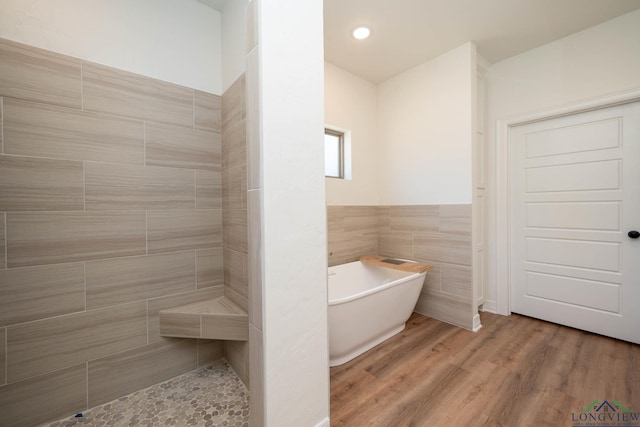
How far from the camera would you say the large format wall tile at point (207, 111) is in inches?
71.6

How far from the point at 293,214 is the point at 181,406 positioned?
1.38 metres

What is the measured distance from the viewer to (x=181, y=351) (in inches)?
69.0

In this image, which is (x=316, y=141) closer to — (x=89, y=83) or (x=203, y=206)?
(x=203, y=206)

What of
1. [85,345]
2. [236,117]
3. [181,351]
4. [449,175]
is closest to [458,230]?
[449,175]

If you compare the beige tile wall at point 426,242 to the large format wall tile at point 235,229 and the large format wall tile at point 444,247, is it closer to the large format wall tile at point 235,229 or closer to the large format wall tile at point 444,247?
the large format wall tile at point 444,247

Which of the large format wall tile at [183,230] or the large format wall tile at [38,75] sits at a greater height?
the large format wall tile at [38,75]

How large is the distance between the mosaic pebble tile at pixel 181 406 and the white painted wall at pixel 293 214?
54 cm

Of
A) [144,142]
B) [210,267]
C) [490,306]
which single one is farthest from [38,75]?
[490,306]

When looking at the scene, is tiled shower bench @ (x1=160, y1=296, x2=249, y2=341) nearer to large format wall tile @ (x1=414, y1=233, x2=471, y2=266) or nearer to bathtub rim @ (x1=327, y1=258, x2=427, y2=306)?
bathtub rim @ (x1=327, y1=258, x2=427, y2=306)

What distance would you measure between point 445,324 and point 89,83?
339 centimetres

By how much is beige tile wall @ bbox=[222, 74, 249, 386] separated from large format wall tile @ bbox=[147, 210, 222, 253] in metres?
0.08

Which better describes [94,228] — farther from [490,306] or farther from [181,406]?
[490,306]

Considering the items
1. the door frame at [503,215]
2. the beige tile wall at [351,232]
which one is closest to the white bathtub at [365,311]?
the beige tile wall at [351,232]

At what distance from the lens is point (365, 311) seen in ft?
6.22
